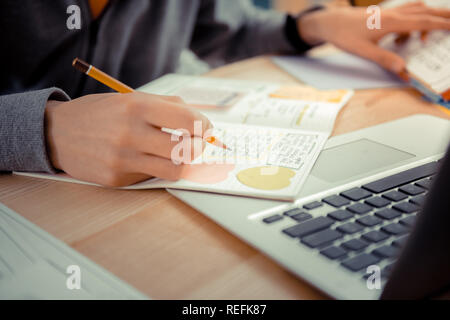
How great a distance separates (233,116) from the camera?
58 cm

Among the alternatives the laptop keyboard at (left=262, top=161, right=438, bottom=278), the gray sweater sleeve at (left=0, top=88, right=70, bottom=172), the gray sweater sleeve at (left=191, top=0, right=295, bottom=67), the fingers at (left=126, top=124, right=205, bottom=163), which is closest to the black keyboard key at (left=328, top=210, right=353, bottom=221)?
the laptop keyboard at (left=262, top=161, right=438, bottom=278)

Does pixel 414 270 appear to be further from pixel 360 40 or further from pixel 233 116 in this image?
pixel 360 40

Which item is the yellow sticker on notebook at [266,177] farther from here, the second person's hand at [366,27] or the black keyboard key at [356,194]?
the second person's hand at [366,27]

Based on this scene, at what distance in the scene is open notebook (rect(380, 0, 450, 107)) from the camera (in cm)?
66

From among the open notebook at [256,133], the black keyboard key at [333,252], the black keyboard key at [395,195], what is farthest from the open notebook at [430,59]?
the black keyboard key at [333,252]

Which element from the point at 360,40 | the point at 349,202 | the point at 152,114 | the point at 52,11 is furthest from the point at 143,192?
the point at 360,40

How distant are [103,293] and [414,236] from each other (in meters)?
0.21

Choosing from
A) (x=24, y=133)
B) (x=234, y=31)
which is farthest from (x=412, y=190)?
(x=234, y=31)

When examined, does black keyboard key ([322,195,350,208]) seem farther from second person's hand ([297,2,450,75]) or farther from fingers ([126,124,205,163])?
second person's hand ([297,2,450,75])

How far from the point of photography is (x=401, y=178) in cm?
39

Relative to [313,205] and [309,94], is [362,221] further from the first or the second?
[309,94]

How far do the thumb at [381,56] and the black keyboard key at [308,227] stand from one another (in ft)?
1.67

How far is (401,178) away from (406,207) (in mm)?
57

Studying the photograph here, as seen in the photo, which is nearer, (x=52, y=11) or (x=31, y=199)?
(x=31, y=199)
